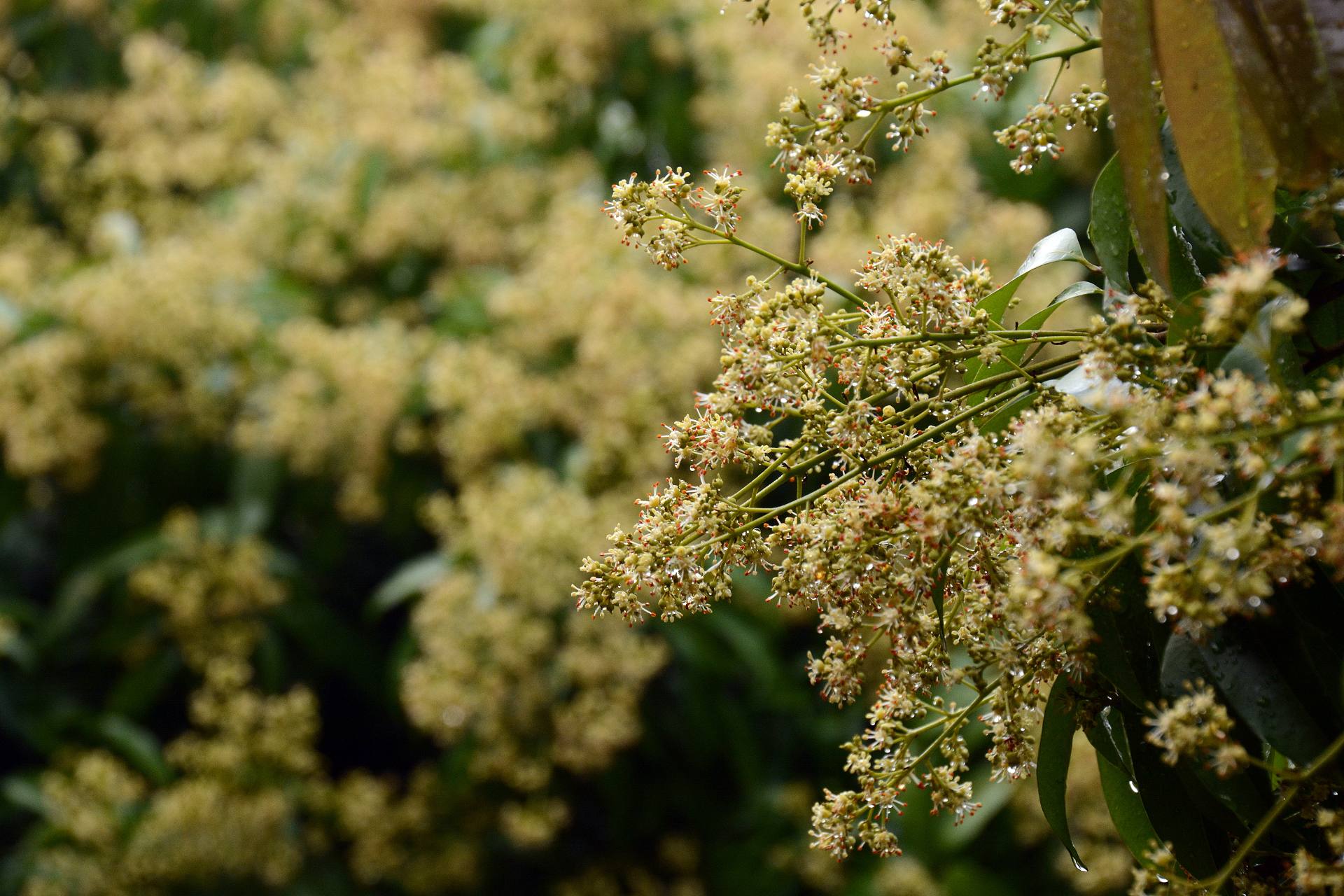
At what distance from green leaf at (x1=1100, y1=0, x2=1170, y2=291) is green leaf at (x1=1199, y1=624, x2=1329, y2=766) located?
13 centimetres

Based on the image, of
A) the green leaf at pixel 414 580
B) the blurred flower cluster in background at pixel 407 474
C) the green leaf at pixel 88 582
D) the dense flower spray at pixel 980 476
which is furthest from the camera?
the green leaf at pixel 88 582

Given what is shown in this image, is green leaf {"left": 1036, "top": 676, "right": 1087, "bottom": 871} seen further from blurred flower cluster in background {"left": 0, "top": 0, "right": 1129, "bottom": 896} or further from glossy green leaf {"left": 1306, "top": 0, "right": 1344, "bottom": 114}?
blurred flower cluster in background {"left": 0, "top": 0, "right": 1129, "bottom": 896}

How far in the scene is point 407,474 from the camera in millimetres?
1845

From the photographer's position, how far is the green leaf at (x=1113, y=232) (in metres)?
0.51

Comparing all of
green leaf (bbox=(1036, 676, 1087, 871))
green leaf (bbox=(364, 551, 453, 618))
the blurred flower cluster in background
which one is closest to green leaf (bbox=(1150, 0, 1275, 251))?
green leaf (bbox=(1036, 676, 1087, 871))

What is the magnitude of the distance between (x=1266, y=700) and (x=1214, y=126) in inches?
7.9

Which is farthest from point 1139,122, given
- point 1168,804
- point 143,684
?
point 143,684

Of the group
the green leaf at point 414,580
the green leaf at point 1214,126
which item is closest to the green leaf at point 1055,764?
the green leaf at point 1214,126

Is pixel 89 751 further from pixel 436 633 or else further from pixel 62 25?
pixel 62 25

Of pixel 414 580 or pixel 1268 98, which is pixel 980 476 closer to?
pixel 1268 98

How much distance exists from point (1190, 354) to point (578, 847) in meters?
1.57

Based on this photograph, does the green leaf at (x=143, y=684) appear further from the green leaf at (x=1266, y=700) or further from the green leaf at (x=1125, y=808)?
the green leaf at (x=1266, y=700)

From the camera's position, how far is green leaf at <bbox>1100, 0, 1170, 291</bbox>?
0.41 metres

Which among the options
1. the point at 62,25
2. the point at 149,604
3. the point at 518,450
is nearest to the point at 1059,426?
the point at 518,450
